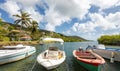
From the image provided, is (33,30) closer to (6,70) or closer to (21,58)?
(21,58)

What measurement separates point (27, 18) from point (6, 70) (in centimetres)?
5400

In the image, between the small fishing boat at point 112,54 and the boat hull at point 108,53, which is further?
the boat hull at point 108,53

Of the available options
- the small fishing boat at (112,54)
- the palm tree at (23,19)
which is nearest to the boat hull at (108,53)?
the small fishing boat at (112,54)

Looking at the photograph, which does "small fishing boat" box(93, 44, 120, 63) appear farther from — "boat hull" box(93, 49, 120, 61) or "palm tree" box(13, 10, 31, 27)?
"palm tree" box(13, 10, 31, 27)

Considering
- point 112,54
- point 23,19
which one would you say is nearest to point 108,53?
point 112,54

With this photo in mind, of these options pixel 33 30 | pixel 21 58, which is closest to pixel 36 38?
pixel 33 30

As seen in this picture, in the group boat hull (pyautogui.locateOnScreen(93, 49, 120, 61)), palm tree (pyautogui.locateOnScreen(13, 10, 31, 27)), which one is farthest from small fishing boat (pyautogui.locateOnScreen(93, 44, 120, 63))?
palm tree (pyautogui.locateOnScreen(13, 10, 31, 27))

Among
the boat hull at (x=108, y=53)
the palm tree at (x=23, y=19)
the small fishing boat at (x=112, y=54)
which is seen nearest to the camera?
the small fishing boat at (x=112, y=54)

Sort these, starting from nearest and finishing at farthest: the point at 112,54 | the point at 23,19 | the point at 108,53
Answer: the point at 112,54
the point at 108,53
the point at 23,19

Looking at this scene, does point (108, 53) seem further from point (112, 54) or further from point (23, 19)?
point (23, 19)

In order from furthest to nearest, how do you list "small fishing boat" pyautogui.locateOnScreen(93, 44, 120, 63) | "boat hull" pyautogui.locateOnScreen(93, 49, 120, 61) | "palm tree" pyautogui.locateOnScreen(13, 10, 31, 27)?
"palm tree" pyautogui.locateOnScreen(13, 10, 31, 27) → "boat hull" pyautogui.locateOnScreen(93, 49, 120, 61) → "small fishing boat" pyautogui.locateOnScreen(93, 44, 120, 63)

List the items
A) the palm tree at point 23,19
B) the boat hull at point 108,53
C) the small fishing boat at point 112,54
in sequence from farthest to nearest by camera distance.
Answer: the palm tree at point 23,19, the boat hull at point 108,53, the small fishing boat at point 112,54

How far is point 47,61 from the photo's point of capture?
54.4 feet

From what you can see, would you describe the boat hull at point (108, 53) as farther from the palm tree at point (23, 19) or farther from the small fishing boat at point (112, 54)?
the palm tree at point (23, 19)
